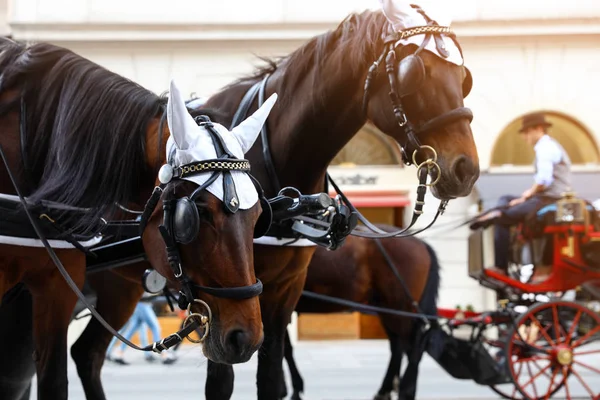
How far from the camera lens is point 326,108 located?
3.97 metres

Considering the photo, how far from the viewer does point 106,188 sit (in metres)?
2.97

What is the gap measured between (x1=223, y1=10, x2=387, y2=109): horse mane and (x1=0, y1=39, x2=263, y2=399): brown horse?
3.59ft

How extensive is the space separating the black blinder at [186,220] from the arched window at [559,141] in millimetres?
11522

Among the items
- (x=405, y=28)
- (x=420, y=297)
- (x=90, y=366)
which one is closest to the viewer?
(x=405, y=28)

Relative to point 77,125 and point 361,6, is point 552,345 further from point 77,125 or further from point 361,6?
point 361,6

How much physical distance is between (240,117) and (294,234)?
0.65 metres

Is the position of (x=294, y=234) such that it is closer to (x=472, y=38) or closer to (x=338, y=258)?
(x=338, y=258)

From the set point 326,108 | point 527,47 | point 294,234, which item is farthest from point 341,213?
point 527,47

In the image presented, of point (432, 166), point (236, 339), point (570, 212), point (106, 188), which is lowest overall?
point (570, 212)

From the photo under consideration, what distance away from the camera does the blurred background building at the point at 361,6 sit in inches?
527

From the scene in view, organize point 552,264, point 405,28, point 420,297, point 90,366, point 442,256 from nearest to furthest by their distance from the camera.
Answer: point 405,28, point 90,366, point 552,264, point 420,297, point 442,256

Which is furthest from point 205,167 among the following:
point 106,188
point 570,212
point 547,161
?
point 547,161

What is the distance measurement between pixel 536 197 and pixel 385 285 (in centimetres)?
155

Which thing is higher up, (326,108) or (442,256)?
(326,108)
